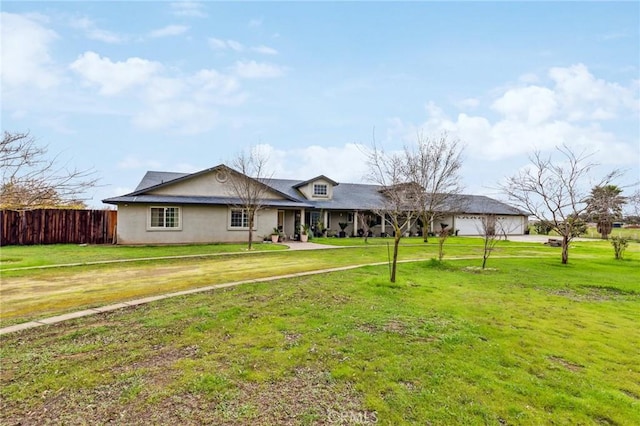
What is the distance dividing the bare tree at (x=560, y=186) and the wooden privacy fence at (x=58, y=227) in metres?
21.3

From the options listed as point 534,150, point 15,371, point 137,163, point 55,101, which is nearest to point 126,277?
point 15,371

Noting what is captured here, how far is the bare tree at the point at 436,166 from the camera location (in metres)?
Result: 26.3

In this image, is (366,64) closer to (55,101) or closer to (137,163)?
(55,101)

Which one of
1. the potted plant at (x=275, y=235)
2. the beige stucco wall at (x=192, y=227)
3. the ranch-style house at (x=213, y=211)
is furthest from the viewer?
the potted plant at (x=275, y=235)

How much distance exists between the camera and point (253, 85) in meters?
19.3

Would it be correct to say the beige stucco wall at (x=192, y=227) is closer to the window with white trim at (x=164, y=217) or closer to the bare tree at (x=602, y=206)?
the window with white trim at (x=164, y=217)

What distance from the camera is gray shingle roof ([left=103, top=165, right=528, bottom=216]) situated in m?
20.7

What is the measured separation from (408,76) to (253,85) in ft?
26.6

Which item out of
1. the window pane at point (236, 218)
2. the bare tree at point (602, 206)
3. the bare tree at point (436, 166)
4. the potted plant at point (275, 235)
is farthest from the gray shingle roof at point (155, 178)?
the bare tree at point (602, 206)

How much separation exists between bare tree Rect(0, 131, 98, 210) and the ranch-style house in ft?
41.5

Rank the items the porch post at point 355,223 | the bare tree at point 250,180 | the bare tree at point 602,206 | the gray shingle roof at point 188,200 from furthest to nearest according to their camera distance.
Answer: the porch post at point 355,223
the bare tree at point 250,180
the gray shingle roof at point 188,200
the bare tree at point 602,206

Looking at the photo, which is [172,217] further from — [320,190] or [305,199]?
[320,190]

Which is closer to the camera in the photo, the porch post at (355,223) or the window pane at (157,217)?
the window pane at (157,217)

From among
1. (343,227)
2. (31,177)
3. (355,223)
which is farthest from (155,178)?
(31,177)
